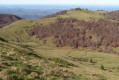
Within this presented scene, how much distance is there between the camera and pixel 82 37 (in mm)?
159625

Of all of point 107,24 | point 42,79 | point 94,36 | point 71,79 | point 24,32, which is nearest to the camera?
point 42,79

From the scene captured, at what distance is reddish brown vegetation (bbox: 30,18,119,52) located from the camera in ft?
482

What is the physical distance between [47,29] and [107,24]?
99.8 meters

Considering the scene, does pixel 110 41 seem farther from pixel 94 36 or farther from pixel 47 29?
pixel 47 29

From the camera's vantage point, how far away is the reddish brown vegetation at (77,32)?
147 metres

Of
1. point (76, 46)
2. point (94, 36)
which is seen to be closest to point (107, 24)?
point (94, 36)

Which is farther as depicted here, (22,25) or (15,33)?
(22,25)

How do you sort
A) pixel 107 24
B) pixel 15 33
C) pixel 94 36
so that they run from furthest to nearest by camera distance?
pixel 107 24, pixel 94 36, pixel 15 33

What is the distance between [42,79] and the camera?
1359cm

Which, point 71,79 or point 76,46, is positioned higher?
point 71,79

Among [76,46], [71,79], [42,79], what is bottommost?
[76,46]

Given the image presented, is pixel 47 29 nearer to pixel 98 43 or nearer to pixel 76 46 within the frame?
pixel 76 46

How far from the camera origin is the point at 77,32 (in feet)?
548

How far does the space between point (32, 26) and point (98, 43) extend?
3655 inches
